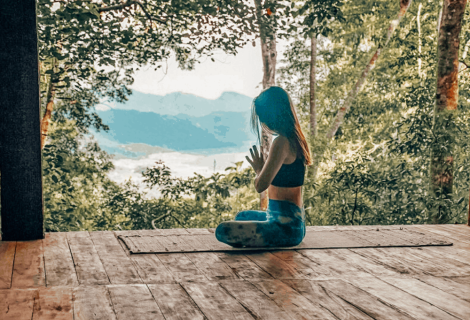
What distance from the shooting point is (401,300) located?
7.27 feet

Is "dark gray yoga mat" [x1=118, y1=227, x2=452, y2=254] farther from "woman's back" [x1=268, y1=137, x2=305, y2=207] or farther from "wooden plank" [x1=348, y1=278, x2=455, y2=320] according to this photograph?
"wooden plank" [x1=348, y1=278, x2=455, y2=320]

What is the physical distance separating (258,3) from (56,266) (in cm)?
479

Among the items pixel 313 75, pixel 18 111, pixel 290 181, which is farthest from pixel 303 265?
pixel 313 75

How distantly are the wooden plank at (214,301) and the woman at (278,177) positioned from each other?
2.27ft

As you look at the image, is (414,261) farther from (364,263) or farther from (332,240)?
(332,240)

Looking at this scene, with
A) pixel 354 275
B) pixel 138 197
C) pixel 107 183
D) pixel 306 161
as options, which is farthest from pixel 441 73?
pixel 107 183

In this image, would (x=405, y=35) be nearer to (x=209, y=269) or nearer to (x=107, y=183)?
(x=107, y=183)

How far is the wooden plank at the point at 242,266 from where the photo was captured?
102 inches

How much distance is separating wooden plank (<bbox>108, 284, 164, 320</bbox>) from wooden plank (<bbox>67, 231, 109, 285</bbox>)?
6.5 inches

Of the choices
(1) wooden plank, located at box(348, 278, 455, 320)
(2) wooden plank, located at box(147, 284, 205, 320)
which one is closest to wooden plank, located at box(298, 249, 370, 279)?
(1) wooden plank, located at box(348, 278, 455, 320)

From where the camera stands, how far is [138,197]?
24.3 ft

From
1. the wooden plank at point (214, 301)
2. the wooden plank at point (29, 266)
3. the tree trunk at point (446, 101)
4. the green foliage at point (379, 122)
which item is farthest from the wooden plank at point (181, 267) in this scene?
the tree trunk at point (446, 101)

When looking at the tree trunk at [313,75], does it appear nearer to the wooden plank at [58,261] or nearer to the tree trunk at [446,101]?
the tree trunk at [446,101]

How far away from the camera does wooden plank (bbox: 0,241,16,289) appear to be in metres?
2.40
